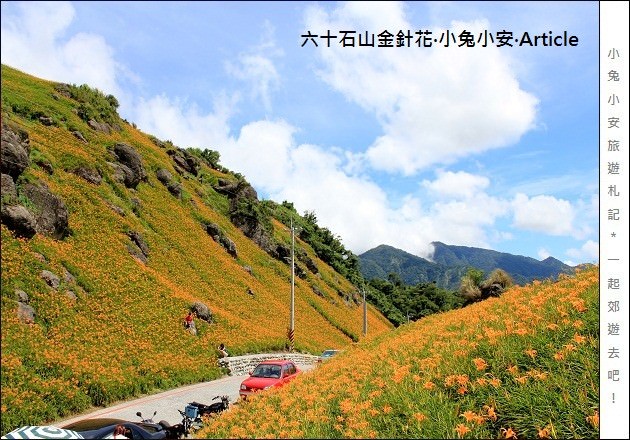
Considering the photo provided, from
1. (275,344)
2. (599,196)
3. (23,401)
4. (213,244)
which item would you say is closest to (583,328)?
(599,196)

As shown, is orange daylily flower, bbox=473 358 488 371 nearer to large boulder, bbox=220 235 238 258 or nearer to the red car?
the red car

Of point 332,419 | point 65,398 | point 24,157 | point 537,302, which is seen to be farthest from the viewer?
point 24,157

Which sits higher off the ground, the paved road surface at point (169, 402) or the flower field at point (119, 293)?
the flower field at point (119, 293)

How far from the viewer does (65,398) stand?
14922 mm

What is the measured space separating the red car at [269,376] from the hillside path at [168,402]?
1.91m

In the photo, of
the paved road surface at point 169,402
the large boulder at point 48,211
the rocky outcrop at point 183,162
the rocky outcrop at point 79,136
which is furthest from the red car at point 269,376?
the rocky outcrop at point 183,162

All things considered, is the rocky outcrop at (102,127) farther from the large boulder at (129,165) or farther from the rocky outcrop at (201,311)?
the rocky outcrop at (201,311)

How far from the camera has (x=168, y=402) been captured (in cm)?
1797

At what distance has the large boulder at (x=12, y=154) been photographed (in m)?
23.6

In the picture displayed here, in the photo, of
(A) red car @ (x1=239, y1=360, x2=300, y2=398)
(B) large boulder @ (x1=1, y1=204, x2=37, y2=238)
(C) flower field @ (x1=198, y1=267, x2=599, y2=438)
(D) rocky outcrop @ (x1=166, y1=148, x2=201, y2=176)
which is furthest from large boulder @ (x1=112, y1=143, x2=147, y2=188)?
(C) flower field @ (x1=198, y1=267, x2=599, y2=438)

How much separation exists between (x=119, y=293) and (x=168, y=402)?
9.27 meters

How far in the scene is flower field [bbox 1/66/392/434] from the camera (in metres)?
16.4

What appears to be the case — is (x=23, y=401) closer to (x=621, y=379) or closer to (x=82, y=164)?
(x=621, y=379)

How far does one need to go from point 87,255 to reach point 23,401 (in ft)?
46.7
